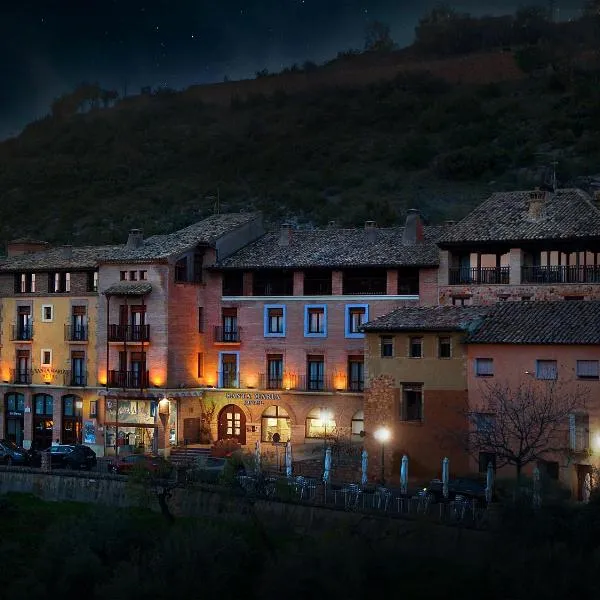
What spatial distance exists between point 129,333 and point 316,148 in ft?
207

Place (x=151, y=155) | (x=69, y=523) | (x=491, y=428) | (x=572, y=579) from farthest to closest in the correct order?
(x=151, y=155) < (x=491, y=428) < (x=69, y=523) < (x=572, y=579)

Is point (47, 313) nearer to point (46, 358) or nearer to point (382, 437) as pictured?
point (46, 358)

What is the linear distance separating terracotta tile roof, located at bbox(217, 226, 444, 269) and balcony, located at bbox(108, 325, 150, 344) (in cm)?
530

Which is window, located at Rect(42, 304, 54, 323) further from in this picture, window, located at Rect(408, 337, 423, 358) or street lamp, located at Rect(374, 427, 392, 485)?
window, located at Rect(408, 337, 423, 358)

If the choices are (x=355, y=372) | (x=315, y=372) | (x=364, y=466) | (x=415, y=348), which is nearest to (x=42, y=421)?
(x=315, y=372)

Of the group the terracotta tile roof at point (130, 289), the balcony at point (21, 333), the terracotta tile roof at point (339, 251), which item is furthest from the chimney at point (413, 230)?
the balcony at point (21, 333)

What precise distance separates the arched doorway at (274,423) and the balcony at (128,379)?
635 cm

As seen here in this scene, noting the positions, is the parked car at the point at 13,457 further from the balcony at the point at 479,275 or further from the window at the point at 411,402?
the balcony at the point at 479,275

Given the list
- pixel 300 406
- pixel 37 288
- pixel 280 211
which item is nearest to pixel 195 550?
pixel 300 406

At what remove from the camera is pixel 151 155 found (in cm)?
13662

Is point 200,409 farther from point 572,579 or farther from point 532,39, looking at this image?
point 532,39

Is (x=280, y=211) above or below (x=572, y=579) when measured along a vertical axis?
above

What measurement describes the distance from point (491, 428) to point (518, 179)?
5651 centimetres

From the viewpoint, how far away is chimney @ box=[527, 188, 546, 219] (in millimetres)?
60812
